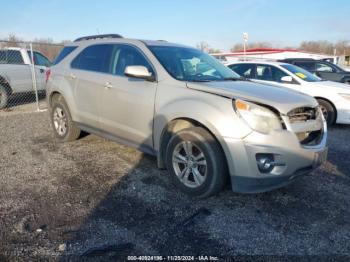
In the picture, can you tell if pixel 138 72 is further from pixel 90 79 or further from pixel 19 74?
pixel 19 74

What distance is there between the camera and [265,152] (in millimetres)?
3262

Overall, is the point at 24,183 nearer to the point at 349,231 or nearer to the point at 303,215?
the point at 303,215

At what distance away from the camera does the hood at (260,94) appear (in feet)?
11.2

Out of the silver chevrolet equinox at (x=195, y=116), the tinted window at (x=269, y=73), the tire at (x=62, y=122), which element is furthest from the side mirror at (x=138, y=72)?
the tinted window at (x=269, y=73)

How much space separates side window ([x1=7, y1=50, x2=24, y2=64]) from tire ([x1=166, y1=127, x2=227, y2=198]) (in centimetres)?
840

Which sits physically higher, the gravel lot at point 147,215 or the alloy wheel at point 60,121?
the alloy wheel at point 60,121

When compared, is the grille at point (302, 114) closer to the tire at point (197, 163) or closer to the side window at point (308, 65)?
the tire at point (197, 163)

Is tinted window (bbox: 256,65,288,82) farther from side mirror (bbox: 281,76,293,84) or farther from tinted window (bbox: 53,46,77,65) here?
tinted window (bbox: 53,46,77,65)

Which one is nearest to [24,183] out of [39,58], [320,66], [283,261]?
[283,261]

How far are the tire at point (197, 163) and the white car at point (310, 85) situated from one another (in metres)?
4.22

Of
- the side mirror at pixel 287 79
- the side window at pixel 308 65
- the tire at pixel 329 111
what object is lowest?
the tire at pixel 329 111

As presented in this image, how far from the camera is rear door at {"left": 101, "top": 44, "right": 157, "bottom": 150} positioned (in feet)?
13.8

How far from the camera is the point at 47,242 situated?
2.90 m

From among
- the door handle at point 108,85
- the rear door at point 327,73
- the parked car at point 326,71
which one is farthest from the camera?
the rear door at point 327,73
